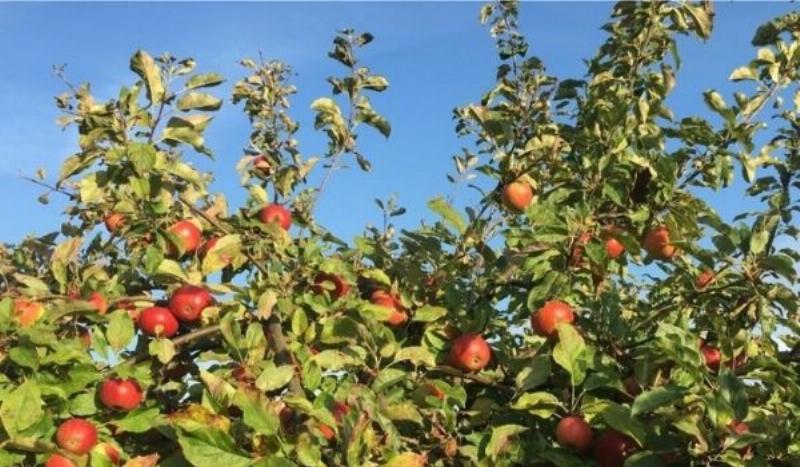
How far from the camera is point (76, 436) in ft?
11.4

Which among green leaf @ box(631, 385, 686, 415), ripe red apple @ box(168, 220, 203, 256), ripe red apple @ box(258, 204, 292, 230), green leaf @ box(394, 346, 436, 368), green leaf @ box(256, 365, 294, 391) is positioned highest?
ripe red apple @ box(258, 204, 292, 230)

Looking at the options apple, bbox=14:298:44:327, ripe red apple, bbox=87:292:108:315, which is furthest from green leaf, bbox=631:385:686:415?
apple, bbox=14:298:44:327

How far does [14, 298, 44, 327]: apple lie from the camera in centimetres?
369

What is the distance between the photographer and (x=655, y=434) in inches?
125

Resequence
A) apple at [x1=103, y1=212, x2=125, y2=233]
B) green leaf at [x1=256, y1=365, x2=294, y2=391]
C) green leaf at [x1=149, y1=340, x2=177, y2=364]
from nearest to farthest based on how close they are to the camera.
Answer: green leaf at [x1=256, y1=365, x2=294, y2=391], green leaf at [x1=149, y1=340, x2=177, y2=364], apple at [x1=103, y1=212, x2=125, y2=233]

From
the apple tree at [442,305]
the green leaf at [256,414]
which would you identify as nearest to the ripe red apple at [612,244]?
the apple tree at [442,305]

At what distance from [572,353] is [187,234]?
1.75 m

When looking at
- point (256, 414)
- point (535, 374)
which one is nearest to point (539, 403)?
point (535, 374)

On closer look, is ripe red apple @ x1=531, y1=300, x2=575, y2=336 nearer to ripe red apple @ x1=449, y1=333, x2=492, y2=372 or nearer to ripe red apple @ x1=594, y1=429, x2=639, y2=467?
ripe red apple @ x1=449, y1=333, x2=492, y2=372

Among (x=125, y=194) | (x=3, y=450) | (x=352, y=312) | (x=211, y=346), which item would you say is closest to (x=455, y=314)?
(x=352, y=312)

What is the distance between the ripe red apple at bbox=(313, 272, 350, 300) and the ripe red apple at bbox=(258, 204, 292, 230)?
1.01 ft

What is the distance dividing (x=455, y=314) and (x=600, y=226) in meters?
0.76

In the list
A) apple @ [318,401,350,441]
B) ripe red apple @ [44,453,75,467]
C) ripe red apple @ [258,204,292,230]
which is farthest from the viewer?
ripe red apple @ [258,204,292,230]

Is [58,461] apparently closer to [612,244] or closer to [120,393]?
[120,393]
